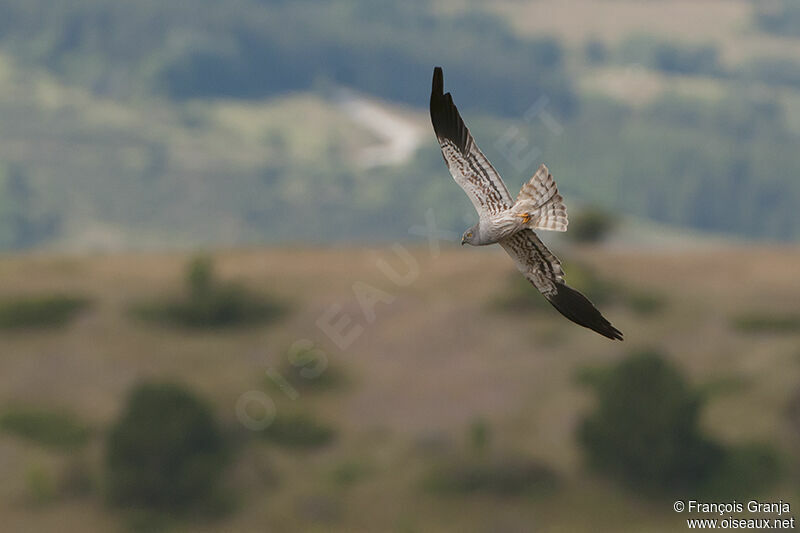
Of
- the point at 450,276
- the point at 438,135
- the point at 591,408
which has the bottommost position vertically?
the point at 438,135

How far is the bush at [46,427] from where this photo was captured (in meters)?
111

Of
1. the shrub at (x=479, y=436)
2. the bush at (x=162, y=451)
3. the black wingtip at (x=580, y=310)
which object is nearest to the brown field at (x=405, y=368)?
the shrub at (x=479, y=436)

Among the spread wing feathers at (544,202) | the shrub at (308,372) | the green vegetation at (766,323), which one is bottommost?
the spread wing feathers at (544,202)

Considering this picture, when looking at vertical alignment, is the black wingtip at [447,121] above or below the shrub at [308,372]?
below

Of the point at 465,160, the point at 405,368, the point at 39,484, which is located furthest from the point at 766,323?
the point at 465,160

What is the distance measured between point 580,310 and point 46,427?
9974 cm

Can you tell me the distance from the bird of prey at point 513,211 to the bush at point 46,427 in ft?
316

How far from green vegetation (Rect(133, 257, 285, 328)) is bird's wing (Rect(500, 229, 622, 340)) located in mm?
115695

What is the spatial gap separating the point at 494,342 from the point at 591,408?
59.6 ft

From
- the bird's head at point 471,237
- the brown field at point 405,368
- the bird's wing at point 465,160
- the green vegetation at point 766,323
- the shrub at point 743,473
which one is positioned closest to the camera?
the bird's head at point 471,237

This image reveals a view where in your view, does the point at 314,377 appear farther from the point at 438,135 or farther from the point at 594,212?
the point at 438,135

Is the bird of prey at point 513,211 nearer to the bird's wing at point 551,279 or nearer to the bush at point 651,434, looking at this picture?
the bird's wing at point 551,279

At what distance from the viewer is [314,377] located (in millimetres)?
125000

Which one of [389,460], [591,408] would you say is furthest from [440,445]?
[591,408]
